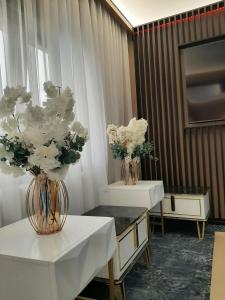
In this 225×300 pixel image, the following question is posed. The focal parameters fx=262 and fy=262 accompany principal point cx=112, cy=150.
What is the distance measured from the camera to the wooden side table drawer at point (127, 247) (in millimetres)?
1893

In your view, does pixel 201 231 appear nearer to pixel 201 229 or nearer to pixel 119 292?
pixel 201 229

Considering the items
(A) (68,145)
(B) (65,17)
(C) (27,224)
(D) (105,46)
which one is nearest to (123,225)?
(C) (27,224)

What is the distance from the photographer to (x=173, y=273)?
7.68ft

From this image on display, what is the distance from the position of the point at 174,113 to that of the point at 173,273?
7.40ft

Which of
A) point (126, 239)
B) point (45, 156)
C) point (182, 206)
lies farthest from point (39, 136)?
point (182, 206)

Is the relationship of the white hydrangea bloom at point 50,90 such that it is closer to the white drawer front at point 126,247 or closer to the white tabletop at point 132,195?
the white drawer front at point 126,247

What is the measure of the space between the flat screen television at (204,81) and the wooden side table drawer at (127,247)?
2.16 metres

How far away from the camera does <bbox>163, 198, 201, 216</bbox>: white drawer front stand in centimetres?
313

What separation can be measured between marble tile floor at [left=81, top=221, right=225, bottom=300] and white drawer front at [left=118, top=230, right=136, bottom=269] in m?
0.33

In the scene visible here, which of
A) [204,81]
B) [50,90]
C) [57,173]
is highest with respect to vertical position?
[204,81]

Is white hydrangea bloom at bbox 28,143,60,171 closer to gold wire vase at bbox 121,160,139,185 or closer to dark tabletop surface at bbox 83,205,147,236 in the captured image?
dark tabletop surface at bbox 83,205,147,236

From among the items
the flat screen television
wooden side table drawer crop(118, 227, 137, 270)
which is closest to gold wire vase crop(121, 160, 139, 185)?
wooden side table drawer crop(118, 227, 137, 270)

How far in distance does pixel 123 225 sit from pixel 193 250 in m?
1.23

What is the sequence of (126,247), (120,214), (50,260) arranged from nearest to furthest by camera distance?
(50,260)
(126,247)
(120,214)
